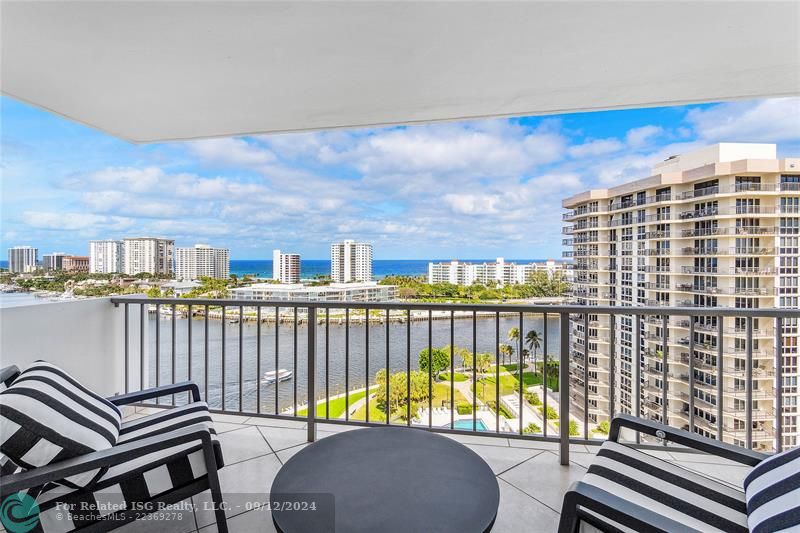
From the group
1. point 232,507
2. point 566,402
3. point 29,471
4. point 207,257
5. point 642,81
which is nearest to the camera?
point 29,471

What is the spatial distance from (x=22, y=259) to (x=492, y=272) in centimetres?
488

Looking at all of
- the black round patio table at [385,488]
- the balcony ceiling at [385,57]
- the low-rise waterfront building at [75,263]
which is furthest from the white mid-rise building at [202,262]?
the black round patio table at [385,488]

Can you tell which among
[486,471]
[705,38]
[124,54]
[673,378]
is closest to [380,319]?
[486,471]

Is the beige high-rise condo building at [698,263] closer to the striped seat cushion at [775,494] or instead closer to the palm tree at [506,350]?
the palm tree at [506,350]

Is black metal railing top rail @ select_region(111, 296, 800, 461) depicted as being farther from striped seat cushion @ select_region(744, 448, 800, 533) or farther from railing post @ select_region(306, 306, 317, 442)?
striped seat cushion @ select_region(744, 448, 800, 533)

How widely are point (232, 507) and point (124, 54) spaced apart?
2789 mm

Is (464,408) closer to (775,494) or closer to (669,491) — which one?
(669,491)

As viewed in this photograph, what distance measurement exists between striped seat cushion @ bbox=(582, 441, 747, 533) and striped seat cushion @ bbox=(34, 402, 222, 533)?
1.69 metres

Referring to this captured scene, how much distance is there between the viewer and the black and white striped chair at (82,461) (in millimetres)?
1256

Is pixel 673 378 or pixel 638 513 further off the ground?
pixel 638 513

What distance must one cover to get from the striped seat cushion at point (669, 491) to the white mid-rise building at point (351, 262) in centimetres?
328

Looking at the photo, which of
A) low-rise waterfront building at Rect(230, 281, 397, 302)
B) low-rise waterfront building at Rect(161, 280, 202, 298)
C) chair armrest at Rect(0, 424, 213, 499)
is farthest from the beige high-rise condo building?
low-rise waterfront building at Rect(161, 280, 202, 298)

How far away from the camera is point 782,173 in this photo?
393cm

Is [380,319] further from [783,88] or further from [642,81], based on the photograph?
[783,88]
